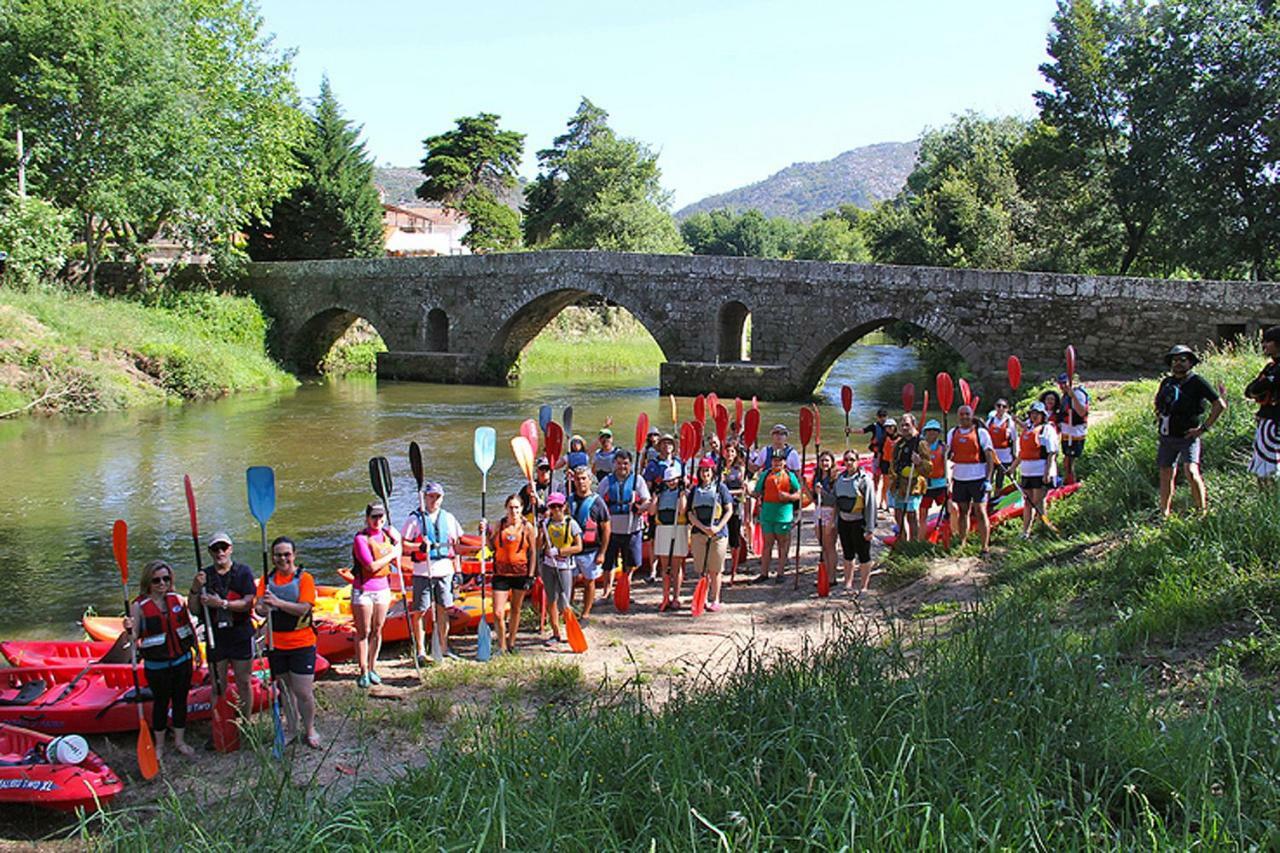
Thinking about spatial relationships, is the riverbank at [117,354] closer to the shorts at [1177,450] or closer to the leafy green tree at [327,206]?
the leafy green tree at [327,206]

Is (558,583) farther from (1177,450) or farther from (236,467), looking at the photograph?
(236,467)

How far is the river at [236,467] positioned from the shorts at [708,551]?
146 inches

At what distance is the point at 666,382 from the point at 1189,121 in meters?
12.0

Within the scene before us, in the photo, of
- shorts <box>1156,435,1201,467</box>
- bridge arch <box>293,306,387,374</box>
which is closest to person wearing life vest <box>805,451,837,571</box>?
shorts <box>1156,435,1201,467</box>

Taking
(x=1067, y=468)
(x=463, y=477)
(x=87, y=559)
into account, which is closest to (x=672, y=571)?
(x=1067, y=468)

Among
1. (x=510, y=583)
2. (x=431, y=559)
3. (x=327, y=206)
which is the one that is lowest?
(x=510, y=583)

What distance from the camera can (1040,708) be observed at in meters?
3.78

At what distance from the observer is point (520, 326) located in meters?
28.1

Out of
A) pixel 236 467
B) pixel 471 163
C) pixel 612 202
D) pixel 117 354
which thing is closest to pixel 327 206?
pixel 612 202

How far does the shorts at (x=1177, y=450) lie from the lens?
21.9ft

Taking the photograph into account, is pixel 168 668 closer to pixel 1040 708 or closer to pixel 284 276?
pixel 1040 708

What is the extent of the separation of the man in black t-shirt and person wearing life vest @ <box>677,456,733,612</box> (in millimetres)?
3013

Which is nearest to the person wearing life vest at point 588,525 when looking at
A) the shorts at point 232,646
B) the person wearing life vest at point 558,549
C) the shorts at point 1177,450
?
the person wearing life vest at point 558,549

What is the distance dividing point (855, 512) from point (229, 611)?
4590 mm
